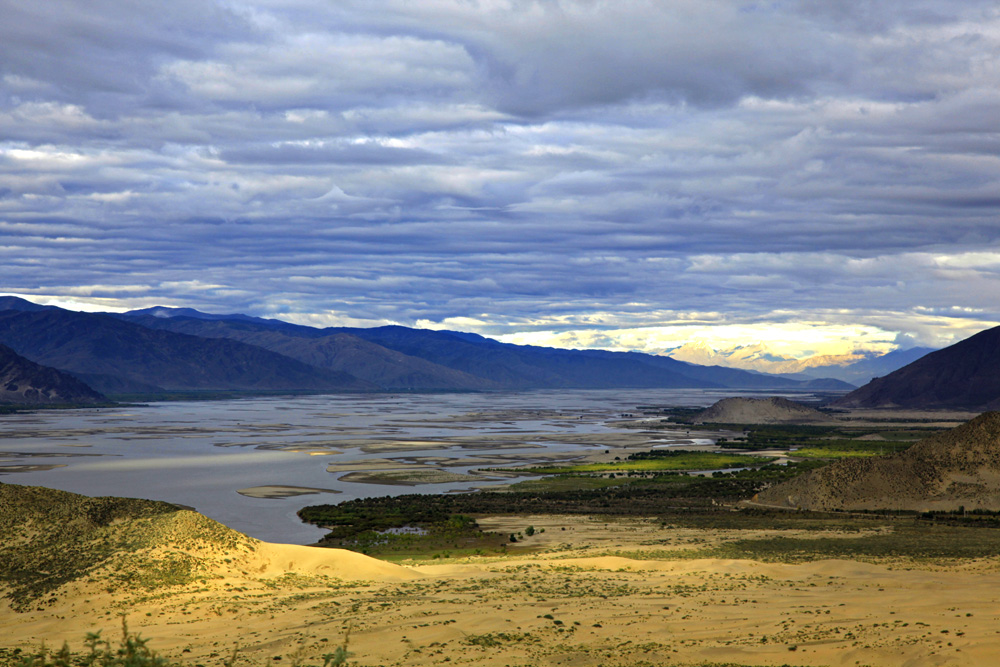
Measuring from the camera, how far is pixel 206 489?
76812mm

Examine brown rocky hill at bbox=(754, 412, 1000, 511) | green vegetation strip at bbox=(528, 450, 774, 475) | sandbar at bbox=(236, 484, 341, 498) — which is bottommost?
green vegetation strip at bbox=(528, 450, 774, 475)

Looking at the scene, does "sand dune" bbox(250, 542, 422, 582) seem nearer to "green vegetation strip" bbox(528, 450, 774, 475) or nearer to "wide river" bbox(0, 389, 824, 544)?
"wide river" bbox(0, 389, 824, 544)

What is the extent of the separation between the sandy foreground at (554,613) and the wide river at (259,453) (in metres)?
21.1

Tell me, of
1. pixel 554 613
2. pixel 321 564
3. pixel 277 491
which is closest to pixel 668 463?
pixel 277 491

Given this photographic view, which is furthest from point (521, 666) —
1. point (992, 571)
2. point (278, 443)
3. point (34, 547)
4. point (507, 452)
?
point (278, 443)

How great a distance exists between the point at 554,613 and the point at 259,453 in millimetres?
89979

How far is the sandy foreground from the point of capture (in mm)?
Answer: 23031

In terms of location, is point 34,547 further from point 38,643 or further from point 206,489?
point 206,489

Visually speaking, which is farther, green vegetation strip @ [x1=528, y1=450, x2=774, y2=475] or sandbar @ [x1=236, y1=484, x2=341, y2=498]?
green vegetation strip @ [x1=528, y1=450, x2=774, y2=475]

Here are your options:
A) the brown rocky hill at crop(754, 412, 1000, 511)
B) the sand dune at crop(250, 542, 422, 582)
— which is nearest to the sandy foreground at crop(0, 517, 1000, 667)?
the sand dune at crop(250, 542, 422, 582)

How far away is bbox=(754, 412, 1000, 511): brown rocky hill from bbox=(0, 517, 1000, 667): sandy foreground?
1221 inches

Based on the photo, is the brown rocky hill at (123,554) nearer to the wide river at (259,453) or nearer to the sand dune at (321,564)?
the sand dune at (321,564)

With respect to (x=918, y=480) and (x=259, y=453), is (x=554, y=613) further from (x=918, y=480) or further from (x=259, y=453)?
(x=259, y=453)

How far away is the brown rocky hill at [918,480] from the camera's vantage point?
6900 centimetres
